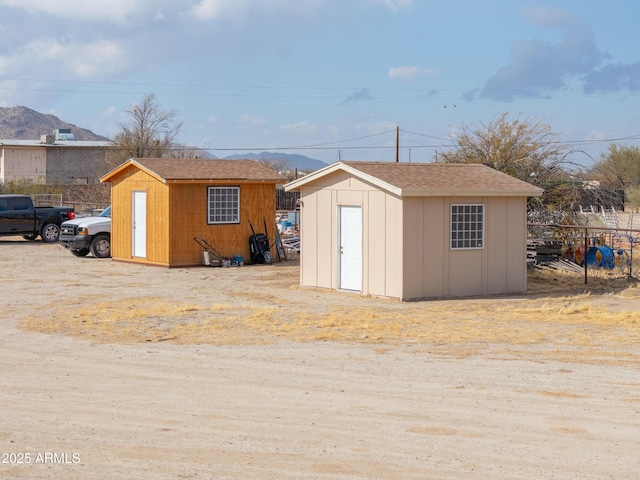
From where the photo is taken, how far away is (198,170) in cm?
2686

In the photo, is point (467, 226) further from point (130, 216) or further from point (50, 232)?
point (50, 232)

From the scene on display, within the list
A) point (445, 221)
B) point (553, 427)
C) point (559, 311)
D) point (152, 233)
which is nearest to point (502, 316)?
point (559, 311)

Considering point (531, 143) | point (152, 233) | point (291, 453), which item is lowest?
point (291, 453)

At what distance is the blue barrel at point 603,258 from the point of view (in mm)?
25672

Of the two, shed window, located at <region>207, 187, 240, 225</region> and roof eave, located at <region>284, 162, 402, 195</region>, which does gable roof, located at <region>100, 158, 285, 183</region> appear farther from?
roof eave, located at <region>284, 162, 402, 195</region>

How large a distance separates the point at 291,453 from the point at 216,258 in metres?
19.0

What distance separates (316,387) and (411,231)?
Result: 908 cm

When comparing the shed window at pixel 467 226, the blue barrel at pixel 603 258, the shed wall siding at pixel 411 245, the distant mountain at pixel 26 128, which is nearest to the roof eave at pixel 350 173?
the shed wall siding at pixel 411 245

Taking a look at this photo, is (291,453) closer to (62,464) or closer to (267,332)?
(62,464)

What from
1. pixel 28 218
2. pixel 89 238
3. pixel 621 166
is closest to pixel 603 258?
pixel 89 238

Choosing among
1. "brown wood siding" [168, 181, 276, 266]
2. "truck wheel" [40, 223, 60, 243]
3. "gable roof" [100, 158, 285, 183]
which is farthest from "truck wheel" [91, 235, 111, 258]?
"truck wheel" [40, 223, 60, 243]

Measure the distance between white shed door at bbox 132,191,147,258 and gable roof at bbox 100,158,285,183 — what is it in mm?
906

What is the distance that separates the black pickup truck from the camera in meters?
33.5

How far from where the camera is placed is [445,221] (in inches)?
782
